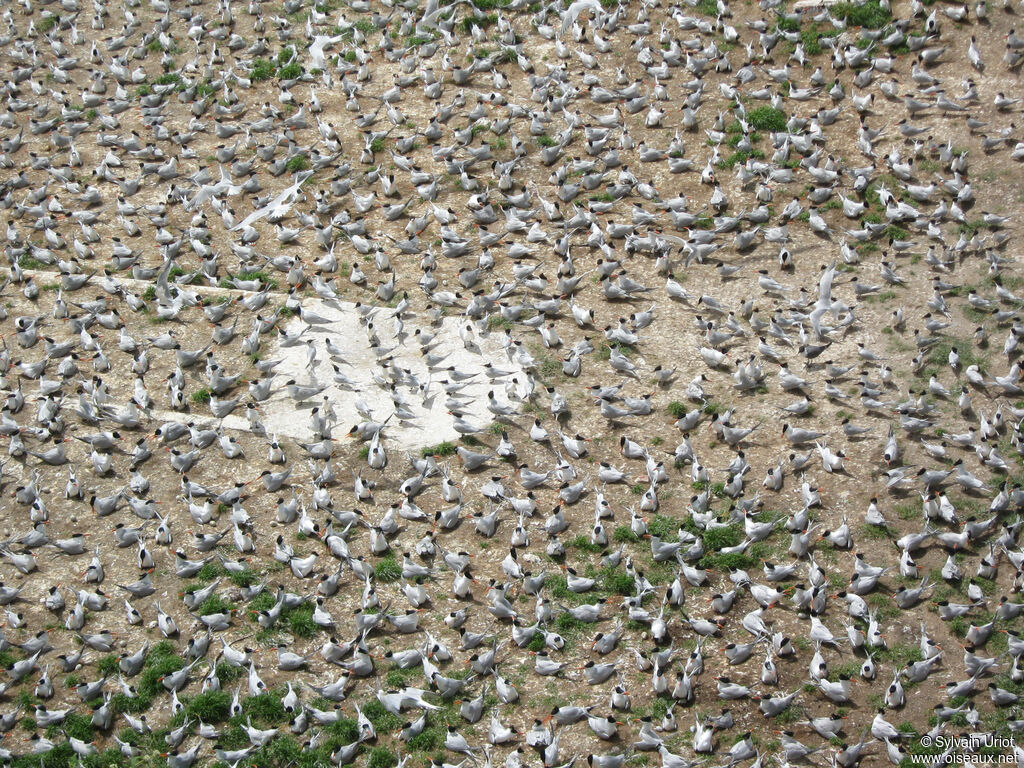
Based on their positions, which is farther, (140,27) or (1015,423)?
(140,27)

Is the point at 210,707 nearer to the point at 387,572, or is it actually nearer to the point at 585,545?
the point at 387,572

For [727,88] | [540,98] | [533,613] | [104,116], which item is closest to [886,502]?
[533,613]

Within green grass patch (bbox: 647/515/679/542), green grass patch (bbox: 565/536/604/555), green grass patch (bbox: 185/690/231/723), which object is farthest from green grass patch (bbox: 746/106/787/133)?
green grass patch (bbox: 185/690/231/723)

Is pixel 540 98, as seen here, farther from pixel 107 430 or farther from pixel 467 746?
pixel 467 746

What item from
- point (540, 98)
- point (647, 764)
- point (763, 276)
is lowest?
point (647, 764)

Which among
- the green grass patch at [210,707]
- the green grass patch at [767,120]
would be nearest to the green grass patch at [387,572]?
the green grass patch at [210,707]

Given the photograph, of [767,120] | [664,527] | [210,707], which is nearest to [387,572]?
[210,707]

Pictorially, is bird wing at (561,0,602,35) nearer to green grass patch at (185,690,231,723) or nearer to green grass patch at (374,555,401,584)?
green grass patch at (374,555,401,584)

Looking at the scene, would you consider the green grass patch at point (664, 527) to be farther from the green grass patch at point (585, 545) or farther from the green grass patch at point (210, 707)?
the green grass patch at point (210, 707)
